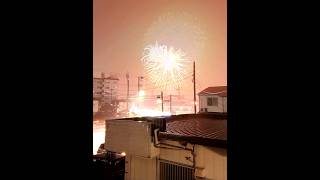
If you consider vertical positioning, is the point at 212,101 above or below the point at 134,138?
above

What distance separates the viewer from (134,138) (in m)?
6.16

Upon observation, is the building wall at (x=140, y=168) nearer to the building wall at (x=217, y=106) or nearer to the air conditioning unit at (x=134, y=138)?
the air conditioning unit at (x=134, y=138)

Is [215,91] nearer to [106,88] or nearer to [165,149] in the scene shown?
[165,149]

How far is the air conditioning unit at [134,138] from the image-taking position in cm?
602

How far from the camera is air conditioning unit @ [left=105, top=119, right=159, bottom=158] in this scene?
6.02m

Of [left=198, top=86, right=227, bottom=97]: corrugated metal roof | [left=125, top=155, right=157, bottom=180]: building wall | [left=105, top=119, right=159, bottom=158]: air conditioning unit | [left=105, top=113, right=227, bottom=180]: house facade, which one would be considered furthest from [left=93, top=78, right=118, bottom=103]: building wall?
[left=105, top=119, right=159, bottom=158]: air conditioning unit

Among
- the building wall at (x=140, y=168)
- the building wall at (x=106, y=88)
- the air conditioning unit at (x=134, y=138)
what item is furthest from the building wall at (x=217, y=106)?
the building wall at (x=106, y=88)

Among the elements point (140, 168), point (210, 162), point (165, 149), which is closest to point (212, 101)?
point (140, 168)

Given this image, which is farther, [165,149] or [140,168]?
[140,168]

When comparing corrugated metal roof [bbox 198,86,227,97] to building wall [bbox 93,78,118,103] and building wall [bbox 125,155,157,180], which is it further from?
building wall [bbox 93,78,118,103]

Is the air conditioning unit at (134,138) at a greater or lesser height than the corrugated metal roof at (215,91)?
lesser
